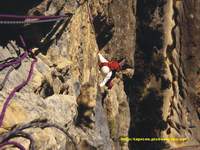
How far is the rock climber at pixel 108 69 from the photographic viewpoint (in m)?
9.66

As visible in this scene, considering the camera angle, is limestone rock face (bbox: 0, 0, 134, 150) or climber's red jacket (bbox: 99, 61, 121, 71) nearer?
limestone rock face (bbox: 0, 0, 134, 150)

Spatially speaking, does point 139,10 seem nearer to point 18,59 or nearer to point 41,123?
point 18,59

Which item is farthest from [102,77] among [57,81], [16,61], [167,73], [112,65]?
[16,61]

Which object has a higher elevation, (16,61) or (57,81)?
(16,61)

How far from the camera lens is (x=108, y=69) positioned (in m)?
9.73

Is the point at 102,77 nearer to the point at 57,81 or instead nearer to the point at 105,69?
the point at 105,69

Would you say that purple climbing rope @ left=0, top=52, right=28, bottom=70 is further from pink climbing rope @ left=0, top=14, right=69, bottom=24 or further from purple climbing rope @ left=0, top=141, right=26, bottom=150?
purple climbing rope @ left=0, top=141, right=26, bottom=150

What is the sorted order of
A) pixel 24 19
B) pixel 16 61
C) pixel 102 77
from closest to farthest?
pixel 16 61 → pixel 24 19 → pixel 102 77

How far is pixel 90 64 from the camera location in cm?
860

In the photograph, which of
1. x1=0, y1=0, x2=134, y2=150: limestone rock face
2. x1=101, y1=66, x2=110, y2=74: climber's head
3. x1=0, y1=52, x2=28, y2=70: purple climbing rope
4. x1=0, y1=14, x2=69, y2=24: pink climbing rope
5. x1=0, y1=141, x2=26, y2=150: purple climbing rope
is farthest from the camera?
x1=101, y1=66, x2=110, y2=74: climber's head

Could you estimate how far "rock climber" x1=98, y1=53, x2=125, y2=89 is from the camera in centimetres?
966

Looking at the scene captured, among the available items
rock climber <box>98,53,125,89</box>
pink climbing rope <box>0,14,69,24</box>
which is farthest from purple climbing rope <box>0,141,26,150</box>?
rock climber <box>98,53,125,89</box>

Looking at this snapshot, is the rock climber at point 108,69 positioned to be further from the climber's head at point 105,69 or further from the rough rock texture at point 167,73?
the rough rock texture at point 167,73

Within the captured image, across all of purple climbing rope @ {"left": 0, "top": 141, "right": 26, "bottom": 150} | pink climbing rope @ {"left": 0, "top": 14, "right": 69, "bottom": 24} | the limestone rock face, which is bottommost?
purple climbing rope @ {"left": 0, "top": 141, "right": 26, "bottom": 150}
